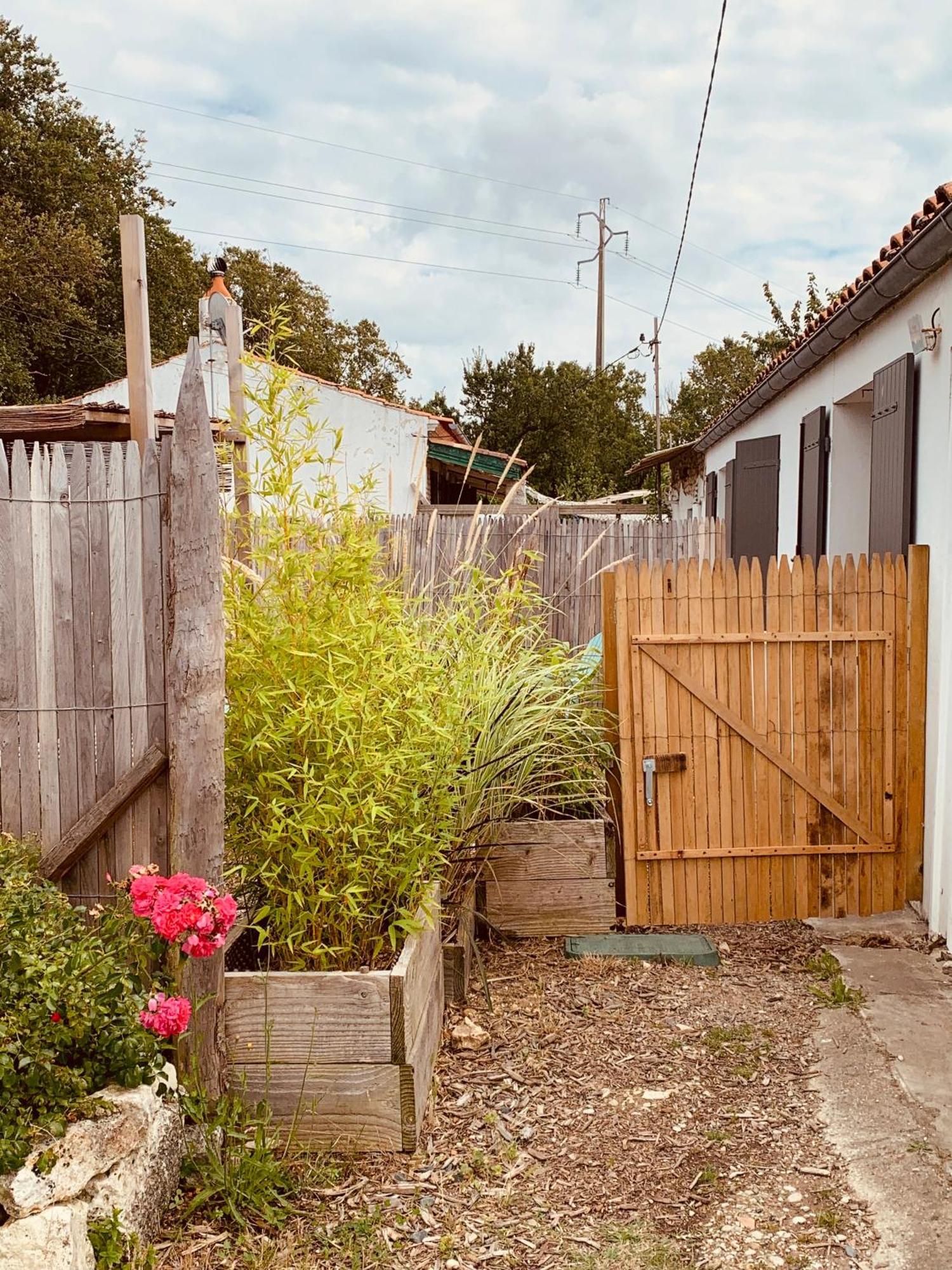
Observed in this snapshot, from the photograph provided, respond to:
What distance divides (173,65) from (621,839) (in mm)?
7961

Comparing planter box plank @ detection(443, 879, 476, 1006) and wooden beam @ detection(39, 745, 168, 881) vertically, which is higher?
wooden beam @ detection(39, 745, 168, 881)

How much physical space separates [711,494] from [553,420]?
14179 millimetres

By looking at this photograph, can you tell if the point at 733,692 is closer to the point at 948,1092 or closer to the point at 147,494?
the point at 948,1092

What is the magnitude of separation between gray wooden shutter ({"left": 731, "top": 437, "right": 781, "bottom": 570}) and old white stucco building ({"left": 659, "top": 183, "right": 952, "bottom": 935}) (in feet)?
0.06

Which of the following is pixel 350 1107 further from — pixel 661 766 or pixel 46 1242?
pixel 661 766

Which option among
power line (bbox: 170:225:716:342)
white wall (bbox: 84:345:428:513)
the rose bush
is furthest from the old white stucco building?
power line (bbox: 170:225:716:342)

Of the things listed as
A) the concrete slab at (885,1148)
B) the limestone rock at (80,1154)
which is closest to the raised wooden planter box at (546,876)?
the concrete slab at (885,1148)

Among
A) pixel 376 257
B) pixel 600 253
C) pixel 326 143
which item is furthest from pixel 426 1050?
pixel 326 143

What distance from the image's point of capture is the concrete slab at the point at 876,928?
4805 mm

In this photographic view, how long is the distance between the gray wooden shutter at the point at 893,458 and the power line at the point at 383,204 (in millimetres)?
26953

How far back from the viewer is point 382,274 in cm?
4512

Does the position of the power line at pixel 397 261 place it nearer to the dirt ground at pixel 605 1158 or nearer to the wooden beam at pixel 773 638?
the wooden beam at pixel 773 638

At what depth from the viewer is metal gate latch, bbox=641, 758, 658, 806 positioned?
16.6 ft

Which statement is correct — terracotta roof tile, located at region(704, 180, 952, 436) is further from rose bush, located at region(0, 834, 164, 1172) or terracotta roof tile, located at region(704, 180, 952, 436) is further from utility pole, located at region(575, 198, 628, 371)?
utility pole, located at region(575, 198, 628, 371)
